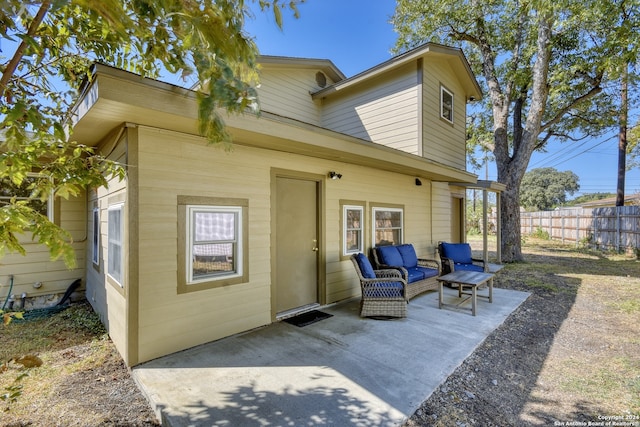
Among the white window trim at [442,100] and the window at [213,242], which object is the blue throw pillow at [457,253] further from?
the window at [213,242]

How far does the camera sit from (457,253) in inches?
277

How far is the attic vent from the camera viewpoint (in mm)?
8891

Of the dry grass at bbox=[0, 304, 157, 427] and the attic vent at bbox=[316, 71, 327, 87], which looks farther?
the attic vent at bbox=[316, 71, 327, 87]

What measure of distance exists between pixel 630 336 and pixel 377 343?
351 centimetres

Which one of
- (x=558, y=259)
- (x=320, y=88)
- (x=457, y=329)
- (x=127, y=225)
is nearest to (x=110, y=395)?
(x=127, y=225)

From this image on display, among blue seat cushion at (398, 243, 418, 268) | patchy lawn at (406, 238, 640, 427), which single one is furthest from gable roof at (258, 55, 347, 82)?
patchy lawn at (406, 238, 640, 427)

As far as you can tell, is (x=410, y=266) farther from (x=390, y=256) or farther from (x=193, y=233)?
(x=193, y=233)

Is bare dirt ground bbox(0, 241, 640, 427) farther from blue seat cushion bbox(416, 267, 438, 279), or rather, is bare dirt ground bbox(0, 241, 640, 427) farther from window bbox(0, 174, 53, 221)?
window bbox(0, 174, 53, 221)

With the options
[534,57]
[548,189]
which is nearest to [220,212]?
[534,57]

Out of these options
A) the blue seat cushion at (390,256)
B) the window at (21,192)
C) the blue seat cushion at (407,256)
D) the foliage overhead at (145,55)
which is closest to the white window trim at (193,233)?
the foliage overhead at (145,55)

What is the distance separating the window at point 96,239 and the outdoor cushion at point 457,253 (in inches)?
268

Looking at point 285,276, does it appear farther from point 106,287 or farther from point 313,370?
point 106,287

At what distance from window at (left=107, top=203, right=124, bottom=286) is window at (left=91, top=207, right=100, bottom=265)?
0.94 meters

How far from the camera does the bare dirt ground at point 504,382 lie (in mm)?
2439
